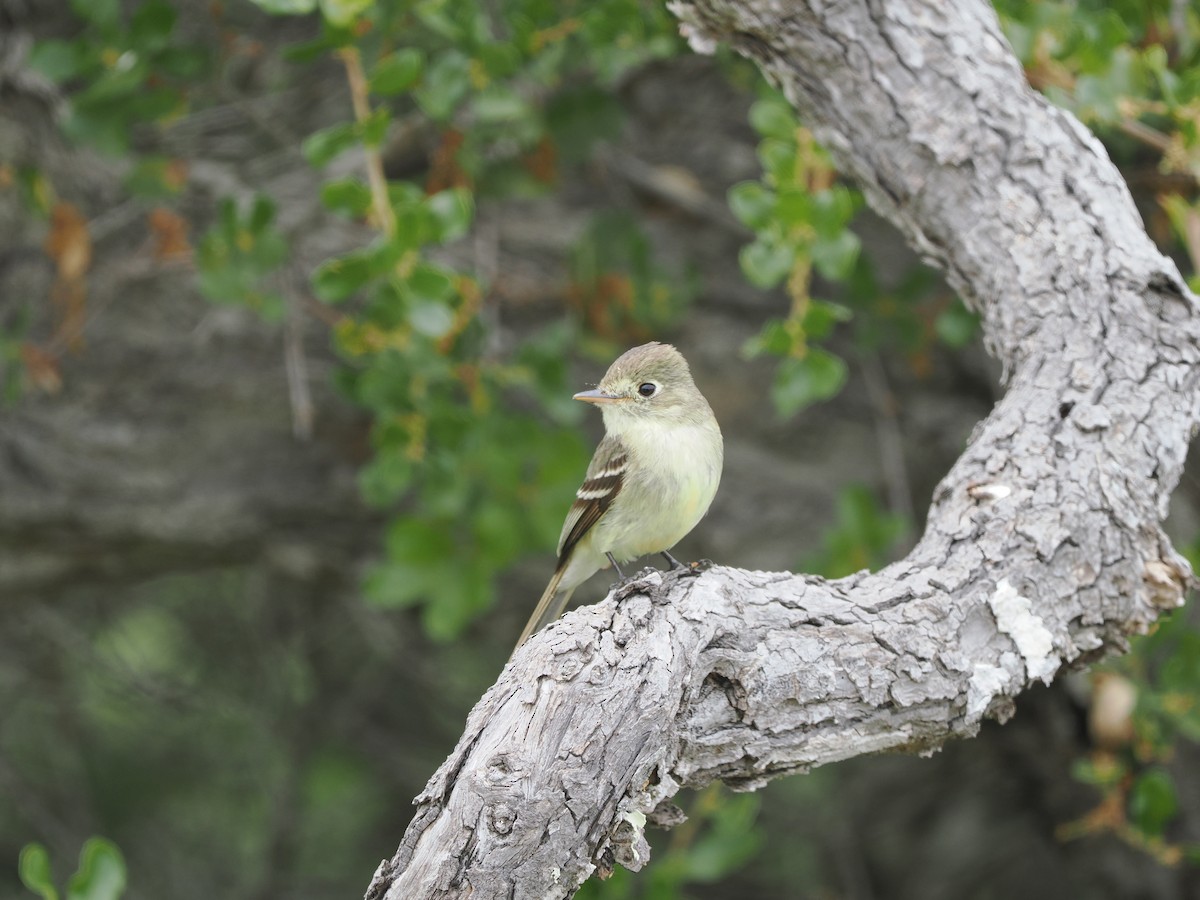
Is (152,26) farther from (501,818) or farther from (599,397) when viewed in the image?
(501,818)

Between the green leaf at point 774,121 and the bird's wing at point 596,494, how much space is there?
960mm

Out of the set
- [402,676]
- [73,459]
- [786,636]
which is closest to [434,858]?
[786,636]

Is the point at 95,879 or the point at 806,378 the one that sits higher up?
the point at 806,378

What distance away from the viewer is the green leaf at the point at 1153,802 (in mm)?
3959

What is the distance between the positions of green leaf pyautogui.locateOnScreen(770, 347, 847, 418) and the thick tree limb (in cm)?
61

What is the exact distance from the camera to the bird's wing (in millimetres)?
3562

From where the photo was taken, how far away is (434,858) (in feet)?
6.37

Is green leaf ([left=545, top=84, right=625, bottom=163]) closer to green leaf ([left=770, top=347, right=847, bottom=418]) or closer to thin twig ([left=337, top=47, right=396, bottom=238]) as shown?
thin twig ([left=337, top=47, right=396, bottom=238])

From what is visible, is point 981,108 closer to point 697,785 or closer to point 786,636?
point 786,636

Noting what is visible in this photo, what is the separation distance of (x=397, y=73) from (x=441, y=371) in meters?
0.90

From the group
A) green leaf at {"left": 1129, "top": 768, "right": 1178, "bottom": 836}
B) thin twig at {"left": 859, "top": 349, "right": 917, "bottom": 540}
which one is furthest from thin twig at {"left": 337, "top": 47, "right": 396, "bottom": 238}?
green leaf at {"left": 1129, "top": 768, "right": 1178, "bottom": 836}

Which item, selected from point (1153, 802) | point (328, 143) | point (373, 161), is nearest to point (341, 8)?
point (328, 143)

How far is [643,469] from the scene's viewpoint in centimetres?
349

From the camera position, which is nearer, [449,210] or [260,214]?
[449,210]
